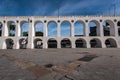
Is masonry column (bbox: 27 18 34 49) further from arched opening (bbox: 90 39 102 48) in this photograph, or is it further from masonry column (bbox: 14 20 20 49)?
arched opening (bbox: 90 39 102 48)

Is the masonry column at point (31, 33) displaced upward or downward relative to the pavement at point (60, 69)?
upward

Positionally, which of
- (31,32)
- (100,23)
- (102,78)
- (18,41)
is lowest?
(102,78)

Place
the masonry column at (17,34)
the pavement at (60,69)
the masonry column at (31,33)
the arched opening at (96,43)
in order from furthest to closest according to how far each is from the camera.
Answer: the arched opening at (96,43) < the masonry column at (17,34) < the masonry column at (31,33) < the pavement at (60,69)

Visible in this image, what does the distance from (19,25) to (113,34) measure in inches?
1302

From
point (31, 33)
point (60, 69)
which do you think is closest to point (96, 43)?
point (31, 33)

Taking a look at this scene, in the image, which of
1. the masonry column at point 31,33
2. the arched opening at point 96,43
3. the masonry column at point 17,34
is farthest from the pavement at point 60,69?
the arched opening at point 96,43

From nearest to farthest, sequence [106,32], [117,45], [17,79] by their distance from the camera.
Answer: [17,79], [117,45], [106,32]

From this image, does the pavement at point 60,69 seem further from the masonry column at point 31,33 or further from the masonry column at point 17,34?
the masonry column at point 17,34

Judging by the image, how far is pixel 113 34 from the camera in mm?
46281

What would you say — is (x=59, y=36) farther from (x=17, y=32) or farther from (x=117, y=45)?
(x=117, y=45)

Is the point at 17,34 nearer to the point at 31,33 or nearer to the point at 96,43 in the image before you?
the point at 31,33

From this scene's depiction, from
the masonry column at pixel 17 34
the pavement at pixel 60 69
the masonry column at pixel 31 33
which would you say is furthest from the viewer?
the masonry column at pixel 17 34

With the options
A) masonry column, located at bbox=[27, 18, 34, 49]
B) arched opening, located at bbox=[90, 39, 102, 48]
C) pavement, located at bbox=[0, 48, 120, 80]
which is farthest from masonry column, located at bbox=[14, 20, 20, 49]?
pavement, located at bbox=[0, 48, 120, 80]

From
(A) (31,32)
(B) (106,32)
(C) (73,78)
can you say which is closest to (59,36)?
(A) (31,32)
